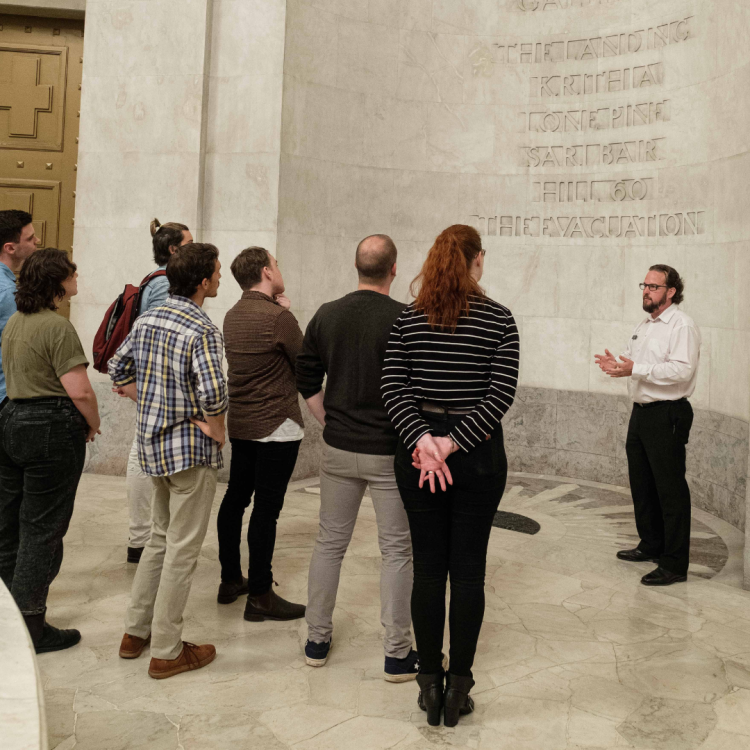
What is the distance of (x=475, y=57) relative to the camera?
25.1ft

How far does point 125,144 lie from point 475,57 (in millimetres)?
3337

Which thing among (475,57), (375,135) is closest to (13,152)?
(375,135)

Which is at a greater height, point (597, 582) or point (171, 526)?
point (171, 526)

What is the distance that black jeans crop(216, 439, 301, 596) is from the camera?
384cm

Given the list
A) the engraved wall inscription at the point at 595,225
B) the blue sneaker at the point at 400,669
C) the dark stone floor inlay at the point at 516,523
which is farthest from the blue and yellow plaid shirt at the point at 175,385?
the engraved wall inscription at the point at 595,225

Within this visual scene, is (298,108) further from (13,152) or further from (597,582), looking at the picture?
(597,582)

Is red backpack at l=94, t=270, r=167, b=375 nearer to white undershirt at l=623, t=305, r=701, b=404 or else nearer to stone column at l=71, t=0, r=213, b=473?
stone column at l=71, t=0, r=213, b=473

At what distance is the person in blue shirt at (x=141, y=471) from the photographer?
4355 millimetres

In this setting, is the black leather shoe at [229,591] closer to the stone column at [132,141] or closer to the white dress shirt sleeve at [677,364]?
the white dress shirt sleeve at [677,364]

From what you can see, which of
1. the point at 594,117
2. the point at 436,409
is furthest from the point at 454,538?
the point at 594,117

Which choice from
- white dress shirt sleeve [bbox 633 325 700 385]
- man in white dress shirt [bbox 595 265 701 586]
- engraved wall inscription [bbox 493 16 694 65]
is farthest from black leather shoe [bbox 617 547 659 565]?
engraved wall inscription [bbox 493 16 694 65]

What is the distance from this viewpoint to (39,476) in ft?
11.2

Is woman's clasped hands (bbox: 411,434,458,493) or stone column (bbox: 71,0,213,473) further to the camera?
stone column (bbox: 71,0,213,473)

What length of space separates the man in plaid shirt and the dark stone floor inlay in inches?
112
